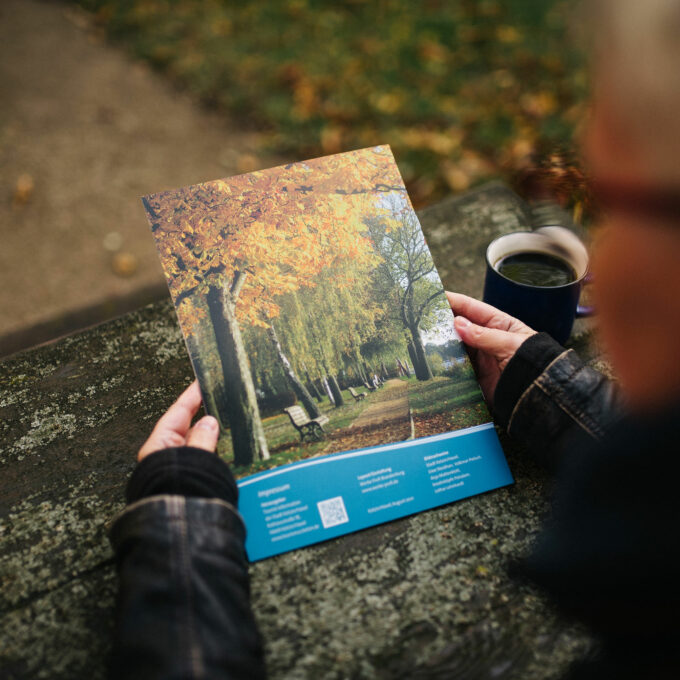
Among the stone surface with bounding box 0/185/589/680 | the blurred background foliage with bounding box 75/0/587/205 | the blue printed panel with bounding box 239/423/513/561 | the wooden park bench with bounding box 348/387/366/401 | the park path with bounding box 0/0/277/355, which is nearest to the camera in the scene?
the stone surface with bounding box 0/185/589/680

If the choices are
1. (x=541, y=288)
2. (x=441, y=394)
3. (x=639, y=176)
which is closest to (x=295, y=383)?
(x=441, y=394)

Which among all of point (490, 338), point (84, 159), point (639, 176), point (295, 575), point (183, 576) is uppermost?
point (639, 176)

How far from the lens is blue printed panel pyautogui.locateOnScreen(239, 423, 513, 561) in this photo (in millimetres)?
951

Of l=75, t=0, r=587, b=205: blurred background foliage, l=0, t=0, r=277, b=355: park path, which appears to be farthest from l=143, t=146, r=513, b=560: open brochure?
l=75, t=0, r=587, b=205: blurred background foliage

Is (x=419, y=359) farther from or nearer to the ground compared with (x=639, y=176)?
nearer to the ground

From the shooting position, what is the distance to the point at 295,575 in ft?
3.08

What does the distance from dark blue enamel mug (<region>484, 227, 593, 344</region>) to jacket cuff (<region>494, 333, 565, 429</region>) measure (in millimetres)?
121

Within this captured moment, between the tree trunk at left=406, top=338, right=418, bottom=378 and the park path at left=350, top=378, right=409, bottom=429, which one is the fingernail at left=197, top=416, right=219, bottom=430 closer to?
the park path at left=350, top=378, right=409, bottom=429

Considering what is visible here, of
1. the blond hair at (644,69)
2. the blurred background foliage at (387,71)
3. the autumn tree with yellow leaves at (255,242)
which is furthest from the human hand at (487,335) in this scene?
the blurred background foliage at (387,71)

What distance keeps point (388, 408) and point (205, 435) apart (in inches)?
13.3

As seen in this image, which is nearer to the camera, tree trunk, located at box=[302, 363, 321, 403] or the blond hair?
the blond hair

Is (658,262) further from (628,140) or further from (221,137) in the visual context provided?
(221,137)

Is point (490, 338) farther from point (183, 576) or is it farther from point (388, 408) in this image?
point (183, 576)

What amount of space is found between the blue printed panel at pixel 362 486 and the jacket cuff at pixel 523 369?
0.20 ft
